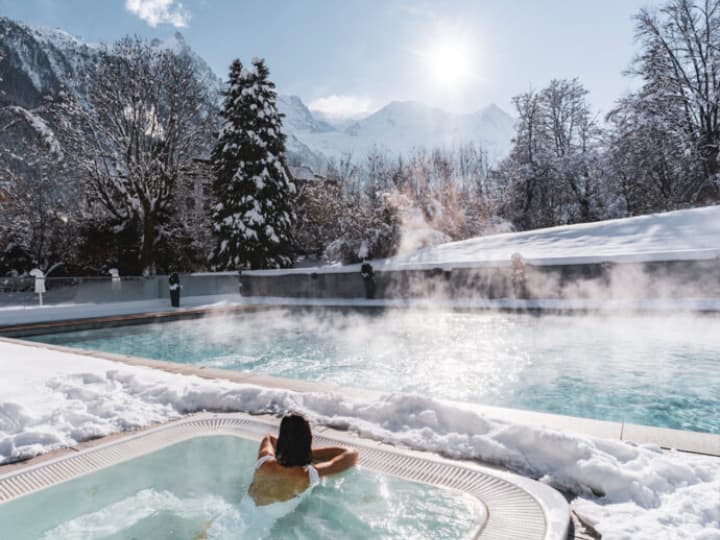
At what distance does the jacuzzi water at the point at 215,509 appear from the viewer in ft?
8.27

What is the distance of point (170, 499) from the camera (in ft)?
9.61

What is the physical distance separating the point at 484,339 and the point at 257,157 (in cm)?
1758

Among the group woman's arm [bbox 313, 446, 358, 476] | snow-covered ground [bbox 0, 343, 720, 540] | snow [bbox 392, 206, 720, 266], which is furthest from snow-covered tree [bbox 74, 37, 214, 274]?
woman's arm [bbox 313, 446, 358, 476]

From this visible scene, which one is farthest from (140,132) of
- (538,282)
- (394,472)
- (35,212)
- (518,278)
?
(394,472)

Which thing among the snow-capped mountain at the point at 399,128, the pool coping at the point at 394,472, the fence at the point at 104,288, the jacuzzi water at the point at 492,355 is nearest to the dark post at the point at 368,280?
the jacuzzi water at the point at 492,355

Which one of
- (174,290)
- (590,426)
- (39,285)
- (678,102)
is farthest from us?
(678,102)

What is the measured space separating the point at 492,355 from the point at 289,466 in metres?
6.29

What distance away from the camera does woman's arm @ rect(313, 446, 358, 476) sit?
284 centimetres

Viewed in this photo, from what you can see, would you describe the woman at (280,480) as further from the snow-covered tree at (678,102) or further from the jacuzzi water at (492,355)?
the snow-covered tree at (678,102)

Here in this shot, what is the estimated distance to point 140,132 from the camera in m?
21.5

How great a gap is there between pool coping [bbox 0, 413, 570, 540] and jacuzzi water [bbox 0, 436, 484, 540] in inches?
2.9

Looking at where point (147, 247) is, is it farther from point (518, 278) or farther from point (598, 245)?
point (598, 245)

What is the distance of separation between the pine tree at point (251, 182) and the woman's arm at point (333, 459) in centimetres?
2046

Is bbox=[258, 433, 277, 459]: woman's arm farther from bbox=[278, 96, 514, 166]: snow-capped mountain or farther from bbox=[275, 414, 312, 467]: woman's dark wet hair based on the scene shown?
bbox=[278, 96, 514, 166]: snow-capped mountain
